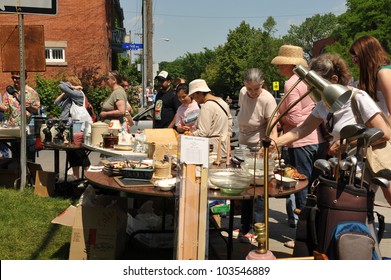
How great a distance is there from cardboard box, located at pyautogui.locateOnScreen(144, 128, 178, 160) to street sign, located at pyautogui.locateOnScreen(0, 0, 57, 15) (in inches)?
98.2

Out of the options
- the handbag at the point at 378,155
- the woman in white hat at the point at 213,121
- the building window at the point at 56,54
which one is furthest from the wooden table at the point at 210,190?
the building window at the point at 56,54

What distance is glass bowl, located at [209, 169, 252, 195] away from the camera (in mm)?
3209

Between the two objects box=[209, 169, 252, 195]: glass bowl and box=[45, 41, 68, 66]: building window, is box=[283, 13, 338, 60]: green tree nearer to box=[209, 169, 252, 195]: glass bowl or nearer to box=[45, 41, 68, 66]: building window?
box=[45, 41, 68, 66]: building window

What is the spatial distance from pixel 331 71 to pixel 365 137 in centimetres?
115

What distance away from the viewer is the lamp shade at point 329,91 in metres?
2.41

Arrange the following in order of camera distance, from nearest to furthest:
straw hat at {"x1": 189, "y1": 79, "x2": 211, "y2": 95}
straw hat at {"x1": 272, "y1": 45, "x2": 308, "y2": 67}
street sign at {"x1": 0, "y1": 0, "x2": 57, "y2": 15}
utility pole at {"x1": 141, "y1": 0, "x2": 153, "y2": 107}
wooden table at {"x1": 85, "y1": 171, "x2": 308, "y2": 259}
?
wooden table at {"x1": 85, "y1": 171, "x2": 308, "y2": 259}
straw hat at {"x1": 272, "y1": 45, "x2": 308, "y2": 67}
straw hat at {"x1": 189, "y1": 79, "x2": 211, "y2": 95}
street sign at {"x1": 0, "y1": 0, "x2": 57, "y2": 15}
utility pole at {"x1": 141, "y1": 0, "x2": 153, "y2": 107}

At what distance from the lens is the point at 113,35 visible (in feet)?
104

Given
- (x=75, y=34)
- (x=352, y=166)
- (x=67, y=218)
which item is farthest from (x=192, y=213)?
(x=75, y=34)

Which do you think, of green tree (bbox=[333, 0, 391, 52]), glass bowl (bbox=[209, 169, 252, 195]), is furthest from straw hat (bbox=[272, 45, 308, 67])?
green tree (bbox=[333, 0, 391, 52])

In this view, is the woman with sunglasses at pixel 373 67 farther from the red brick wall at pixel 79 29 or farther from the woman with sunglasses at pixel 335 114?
the red brick wall at pixel 79 29

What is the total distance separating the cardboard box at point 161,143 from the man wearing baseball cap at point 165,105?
266 centimetres

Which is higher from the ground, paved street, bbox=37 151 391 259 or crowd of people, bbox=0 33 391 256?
crowd of people, bbox=0 33 391 256

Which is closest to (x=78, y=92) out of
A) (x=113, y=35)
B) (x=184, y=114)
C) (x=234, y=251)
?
(x=184, y=114)

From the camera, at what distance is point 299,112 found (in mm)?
5055
